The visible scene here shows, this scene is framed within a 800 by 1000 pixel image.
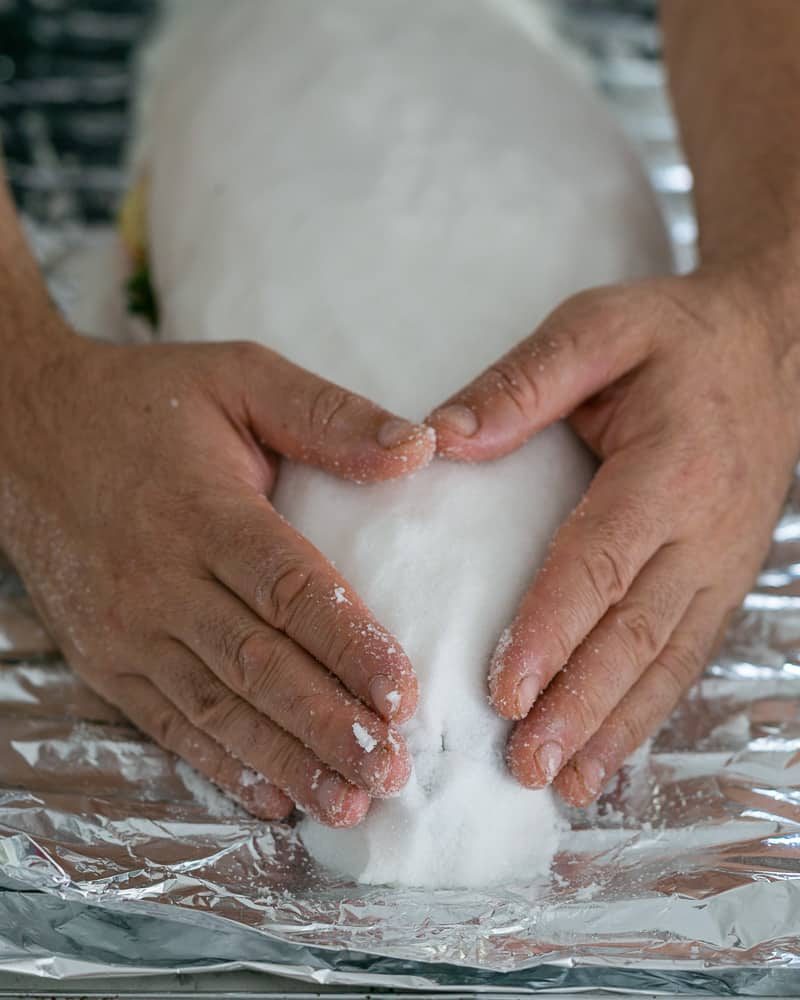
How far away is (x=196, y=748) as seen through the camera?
3.03 feet

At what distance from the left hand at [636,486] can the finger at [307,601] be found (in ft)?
0.28

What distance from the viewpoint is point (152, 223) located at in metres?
1.33

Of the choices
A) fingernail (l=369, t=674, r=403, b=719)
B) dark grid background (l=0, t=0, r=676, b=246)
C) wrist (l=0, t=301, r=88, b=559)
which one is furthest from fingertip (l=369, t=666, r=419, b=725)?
dark grid background (l=0, t=0, r=676, b=246)

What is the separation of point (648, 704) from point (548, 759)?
0.13 metres

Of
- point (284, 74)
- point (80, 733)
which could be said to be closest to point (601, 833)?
point (80, 733)

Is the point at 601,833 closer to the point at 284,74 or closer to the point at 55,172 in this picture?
the point at 284,74

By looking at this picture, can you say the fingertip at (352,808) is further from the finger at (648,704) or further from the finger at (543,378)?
the finger at (543,378)

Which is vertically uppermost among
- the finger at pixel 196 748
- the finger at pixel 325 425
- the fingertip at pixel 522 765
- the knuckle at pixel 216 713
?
the finger at pixel 325 425

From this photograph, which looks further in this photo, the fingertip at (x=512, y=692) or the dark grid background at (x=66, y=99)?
the dark grid background at (x=66, y=99)

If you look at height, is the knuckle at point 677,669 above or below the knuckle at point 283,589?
below

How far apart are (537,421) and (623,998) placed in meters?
0.44

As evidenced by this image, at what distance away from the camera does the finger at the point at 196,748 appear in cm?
89

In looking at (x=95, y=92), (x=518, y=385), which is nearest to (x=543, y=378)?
(x=518, y=385)

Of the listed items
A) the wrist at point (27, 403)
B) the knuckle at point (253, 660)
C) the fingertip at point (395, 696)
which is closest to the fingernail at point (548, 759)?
the fingertip at point (395, 696)
